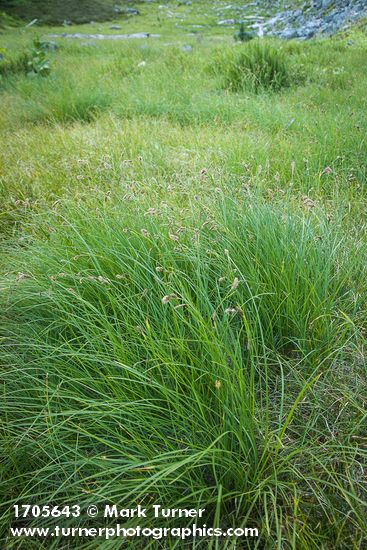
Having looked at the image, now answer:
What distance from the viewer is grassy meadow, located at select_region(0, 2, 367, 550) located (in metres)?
1.33

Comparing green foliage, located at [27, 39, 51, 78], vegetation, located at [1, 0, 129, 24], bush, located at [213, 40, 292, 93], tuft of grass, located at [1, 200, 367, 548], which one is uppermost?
vegetation, located at [1, 0, 129, 24]

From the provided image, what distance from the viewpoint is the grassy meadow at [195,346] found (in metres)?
1.33

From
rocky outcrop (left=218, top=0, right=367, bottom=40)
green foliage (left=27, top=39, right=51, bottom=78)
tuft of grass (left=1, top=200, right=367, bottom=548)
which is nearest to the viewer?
tuft of grass (left=1, top=200, right=367, bottom=548)

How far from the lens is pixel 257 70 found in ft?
20.0

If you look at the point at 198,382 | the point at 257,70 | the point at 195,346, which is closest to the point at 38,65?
the point at 257,70

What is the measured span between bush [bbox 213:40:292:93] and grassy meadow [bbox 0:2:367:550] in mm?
2107

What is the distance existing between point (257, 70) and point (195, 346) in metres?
5.60

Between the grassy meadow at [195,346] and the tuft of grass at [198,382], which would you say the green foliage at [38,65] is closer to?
the grassy meadow at [195,346]

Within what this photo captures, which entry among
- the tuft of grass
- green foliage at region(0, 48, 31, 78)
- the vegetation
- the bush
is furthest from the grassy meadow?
the vegetation

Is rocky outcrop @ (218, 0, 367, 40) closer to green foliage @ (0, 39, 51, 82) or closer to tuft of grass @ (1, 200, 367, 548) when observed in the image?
green foliage @ (0, 39, 51, 82)

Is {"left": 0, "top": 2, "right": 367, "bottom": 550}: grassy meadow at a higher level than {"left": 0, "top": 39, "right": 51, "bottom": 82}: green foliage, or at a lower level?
lower

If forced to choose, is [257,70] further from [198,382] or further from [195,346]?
[198,382]

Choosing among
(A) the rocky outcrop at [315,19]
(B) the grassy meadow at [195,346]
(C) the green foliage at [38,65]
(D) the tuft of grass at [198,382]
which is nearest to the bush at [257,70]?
(B) the grassy meadow at [195,346]

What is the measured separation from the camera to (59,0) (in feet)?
79.6
